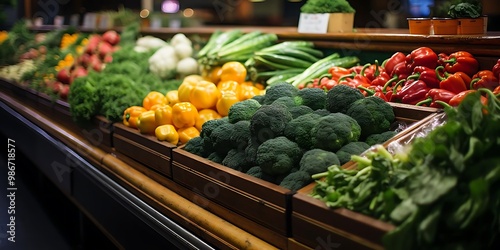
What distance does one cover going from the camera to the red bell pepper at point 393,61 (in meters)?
2.50

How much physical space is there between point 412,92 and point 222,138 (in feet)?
2.86

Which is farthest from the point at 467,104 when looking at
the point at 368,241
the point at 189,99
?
the point at 189,99

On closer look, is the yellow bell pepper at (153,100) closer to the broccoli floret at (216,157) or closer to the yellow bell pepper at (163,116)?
the yellow bell pepper at (163,116)

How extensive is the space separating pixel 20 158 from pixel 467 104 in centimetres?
575

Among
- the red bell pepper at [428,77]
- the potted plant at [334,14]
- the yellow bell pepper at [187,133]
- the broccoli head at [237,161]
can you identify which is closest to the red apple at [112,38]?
the potted plant at [334,14]

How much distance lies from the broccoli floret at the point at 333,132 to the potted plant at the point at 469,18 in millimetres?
979

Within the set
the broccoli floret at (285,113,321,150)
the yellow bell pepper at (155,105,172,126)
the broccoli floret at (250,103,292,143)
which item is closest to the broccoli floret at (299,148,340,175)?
the broccoli floret at (285,113,321,150)

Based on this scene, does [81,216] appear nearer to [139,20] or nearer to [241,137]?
[241,137]

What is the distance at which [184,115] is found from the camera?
256cm

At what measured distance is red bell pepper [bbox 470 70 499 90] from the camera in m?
2.05

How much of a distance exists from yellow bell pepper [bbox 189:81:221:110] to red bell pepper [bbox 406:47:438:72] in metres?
1.02

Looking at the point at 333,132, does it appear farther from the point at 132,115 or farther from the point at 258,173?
the point at 132,115

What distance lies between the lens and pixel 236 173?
6.03ft

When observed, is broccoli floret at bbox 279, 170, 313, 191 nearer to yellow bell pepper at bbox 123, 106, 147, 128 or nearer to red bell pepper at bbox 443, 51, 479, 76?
red bell pepper at bbox 443, 51, 479, 76
